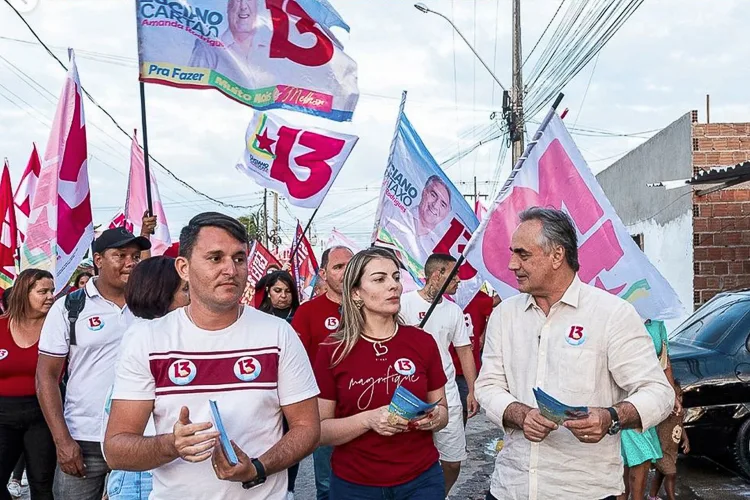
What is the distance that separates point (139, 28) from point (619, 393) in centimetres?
386

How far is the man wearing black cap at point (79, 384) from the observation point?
13.9 ft

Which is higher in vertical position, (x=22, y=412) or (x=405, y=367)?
(x=405, y=367)

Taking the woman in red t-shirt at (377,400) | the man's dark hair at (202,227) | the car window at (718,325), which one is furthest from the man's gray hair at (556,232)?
the car window at (718,325)

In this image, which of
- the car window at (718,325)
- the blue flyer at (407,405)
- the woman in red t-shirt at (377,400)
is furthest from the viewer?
the car window at (718,325)

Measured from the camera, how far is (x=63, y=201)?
5.49m

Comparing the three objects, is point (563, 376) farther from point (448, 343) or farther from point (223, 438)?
point (448, 343)

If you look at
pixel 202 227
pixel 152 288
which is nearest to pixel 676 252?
pixel 152 288

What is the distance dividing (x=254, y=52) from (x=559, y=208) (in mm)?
2690

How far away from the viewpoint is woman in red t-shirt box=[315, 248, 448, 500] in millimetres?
3521

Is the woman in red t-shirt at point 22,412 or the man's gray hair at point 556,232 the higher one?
the man's gray hair at point 556,232

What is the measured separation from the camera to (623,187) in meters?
17.0

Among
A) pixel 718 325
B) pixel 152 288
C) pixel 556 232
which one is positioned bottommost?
pixel 718 325

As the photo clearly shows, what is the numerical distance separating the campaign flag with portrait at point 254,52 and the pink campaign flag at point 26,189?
4157 mm

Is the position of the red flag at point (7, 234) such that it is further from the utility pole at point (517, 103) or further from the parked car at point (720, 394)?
the utility pole at point (517, 103)
